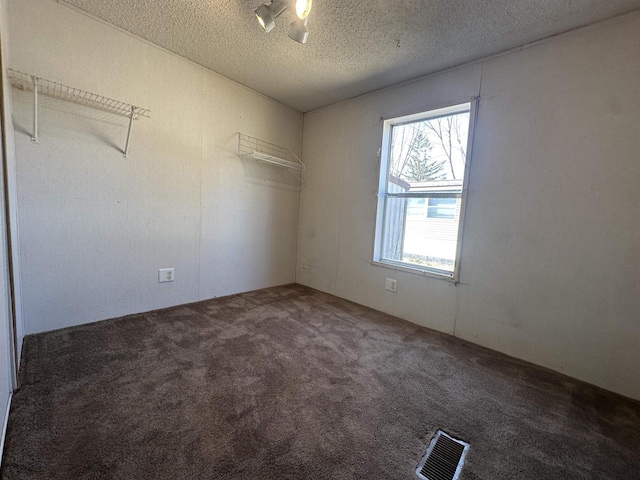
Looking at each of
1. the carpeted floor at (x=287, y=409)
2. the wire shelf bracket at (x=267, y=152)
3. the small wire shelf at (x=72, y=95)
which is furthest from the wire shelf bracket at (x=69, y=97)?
the carpeted floor at (x=287, y=409)

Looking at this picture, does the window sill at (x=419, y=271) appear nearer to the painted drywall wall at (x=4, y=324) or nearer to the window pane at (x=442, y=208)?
the window pane at (x=442, y=208)

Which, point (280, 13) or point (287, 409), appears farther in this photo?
point (280, 13)

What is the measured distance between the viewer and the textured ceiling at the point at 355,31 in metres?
1.64

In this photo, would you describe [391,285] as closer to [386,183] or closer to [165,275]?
[386,183]

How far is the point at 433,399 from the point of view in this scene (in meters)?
1.48

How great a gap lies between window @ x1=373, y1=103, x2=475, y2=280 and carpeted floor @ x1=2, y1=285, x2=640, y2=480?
0.86 m

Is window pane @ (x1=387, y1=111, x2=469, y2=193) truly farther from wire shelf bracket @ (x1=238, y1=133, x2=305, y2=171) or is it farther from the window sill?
wire shelf bracket @ (x1=238, y1=133, x2=305, y2=171)

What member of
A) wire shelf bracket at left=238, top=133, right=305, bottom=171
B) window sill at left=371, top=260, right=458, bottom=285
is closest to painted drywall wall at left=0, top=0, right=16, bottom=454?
wire shelf bracket at left=238, top=133, right=305, bottom=171

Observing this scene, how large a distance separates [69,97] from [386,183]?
2.70m

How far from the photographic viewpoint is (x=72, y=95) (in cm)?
188

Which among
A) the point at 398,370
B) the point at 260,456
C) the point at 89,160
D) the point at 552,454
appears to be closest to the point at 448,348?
the point at 398,370

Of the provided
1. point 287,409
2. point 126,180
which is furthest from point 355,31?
point 287,409

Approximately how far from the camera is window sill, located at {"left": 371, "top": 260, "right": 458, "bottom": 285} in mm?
2303

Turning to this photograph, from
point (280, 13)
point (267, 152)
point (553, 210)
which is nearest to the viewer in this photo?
point (280, 13)
